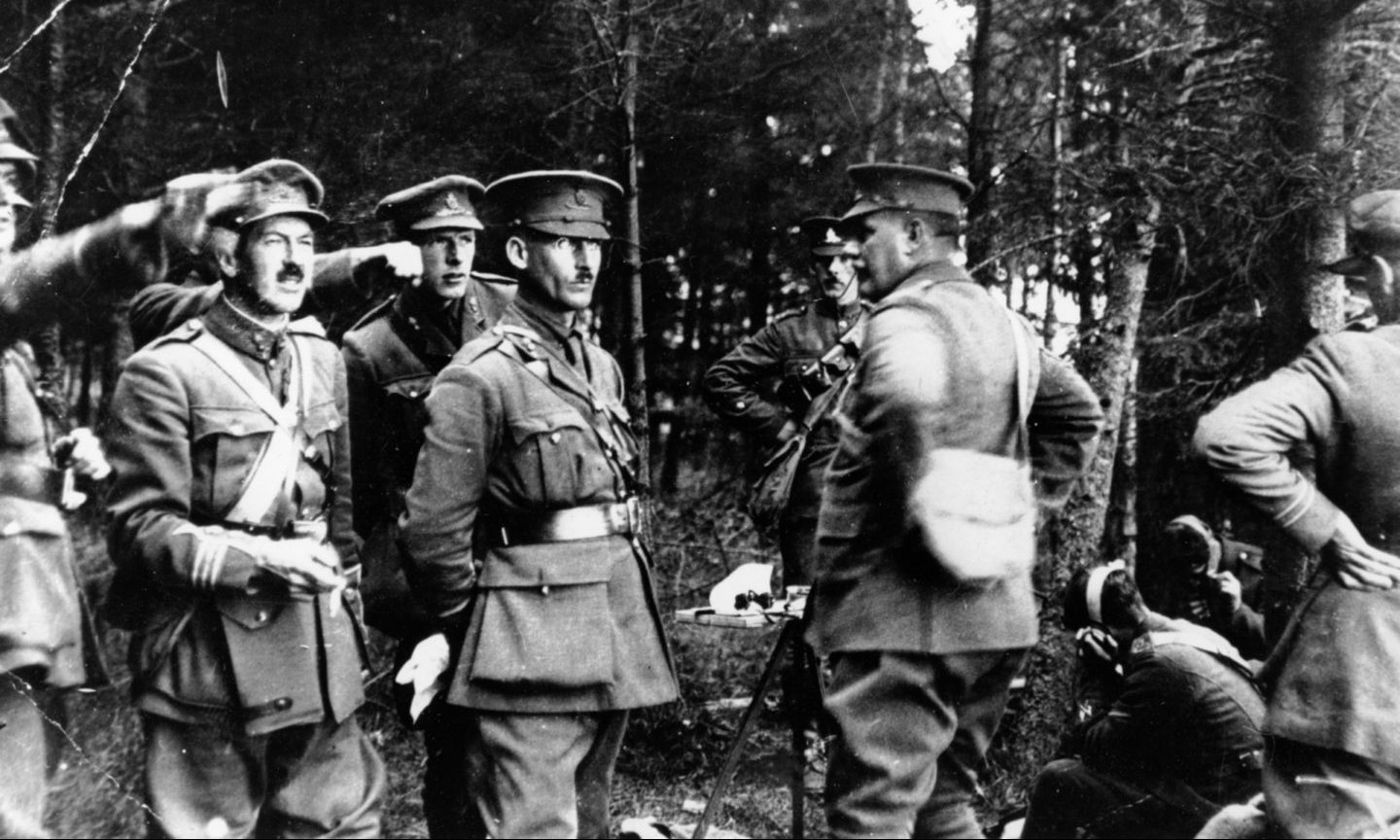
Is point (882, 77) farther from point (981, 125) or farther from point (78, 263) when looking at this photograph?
point (78, 263)

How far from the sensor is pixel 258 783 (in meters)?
3.26

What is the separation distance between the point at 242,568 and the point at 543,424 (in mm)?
926

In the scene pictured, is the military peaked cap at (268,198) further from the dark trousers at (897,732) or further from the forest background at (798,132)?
the dark trousers at (897,732)

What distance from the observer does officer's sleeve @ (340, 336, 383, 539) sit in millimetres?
4289

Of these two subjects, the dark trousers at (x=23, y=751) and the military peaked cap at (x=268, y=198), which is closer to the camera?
the dark trousers at (x=23, y=751)

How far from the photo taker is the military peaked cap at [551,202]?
3637 millimetres

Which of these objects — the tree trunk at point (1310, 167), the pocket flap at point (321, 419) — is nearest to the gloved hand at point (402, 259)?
the pocket flap at point (321, 419)

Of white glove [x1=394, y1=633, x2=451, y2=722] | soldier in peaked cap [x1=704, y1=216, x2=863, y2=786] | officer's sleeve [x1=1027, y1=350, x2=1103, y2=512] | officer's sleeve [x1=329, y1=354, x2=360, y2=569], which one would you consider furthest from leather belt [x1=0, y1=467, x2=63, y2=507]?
officer's sleeve [x1=1027, y1=350, x2=1103, y2=512]

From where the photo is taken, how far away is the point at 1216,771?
3830 millimetres

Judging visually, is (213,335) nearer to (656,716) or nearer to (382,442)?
(382,442)

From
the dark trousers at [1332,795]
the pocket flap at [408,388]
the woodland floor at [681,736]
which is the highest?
the pocket flap at [408,388]

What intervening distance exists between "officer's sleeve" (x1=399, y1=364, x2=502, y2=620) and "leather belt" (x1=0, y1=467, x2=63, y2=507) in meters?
1.00

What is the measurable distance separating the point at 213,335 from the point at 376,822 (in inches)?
59.5

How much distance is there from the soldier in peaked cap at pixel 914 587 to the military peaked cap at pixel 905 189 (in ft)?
0.14
